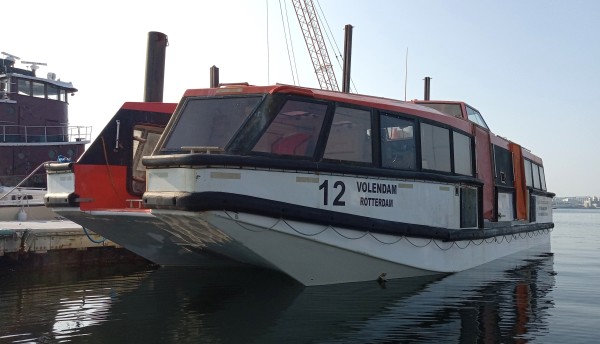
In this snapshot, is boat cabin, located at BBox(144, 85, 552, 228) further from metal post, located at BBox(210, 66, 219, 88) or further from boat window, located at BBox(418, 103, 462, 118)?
metal post, located at BBox(210, 66, 219, 88)

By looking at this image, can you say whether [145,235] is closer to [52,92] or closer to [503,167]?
[503,167]

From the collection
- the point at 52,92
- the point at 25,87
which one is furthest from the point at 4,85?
the point at 52,92

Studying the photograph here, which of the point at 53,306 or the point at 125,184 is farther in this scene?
the point at 125,184

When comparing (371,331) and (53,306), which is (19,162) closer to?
(53,306)

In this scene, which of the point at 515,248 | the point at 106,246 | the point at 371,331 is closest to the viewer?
the point at 371,331

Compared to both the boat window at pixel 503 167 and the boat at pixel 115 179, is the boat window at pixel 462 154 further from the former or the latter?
the boat at pixel 115 179

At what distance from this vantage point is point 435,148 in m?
8.34

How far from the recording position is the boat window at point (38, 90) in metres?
24.5

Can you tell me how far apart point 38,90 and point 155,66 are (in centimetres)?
1674

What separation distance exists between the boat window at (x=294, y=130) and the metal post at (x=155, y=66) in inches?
194

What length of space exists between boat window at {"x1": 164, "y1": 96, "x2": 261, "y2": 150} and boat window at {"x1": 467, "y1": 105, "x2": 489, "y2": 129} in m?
5.46

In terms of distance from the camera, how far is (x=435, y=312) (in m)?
6.57

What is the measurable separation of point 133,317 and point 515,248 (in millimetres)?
9025

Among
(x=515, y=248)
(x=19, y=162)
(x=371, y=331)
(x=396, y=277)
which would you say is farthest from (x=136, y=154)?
(x=19, y=162)
